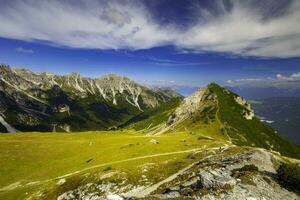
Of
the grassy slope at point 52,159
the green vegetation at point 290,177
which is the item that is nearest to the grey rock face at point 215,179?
the green vegetation at point 290,177

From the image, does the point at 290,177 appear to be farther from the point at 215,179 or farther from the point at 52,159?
the point at 52,159

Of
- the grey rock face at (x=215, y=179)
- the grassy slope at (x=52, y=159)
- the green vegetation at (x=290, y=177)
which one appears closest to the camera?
the grey rock face at (x=215, y=179)

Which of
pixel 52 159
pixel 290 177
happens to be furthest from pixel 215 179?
pixel 52 159

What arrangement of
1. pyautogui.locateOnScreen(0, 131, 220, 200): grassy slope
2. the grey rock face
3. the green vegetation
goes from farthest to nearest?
pyautogui.locateOnScreen(0, 131, 220, 200): grassy slope → the green vegetation → the grey rock face

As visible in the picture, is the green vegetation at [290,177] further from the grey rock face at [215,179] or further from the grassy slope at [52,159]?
the grassy slope at [52,159]

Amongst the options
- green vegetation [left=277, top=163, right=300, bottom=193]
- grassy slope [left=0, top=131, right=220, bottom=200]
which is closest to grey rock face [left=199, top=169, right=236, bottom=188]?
green vegetation [left=277, top=163, right=300, bottom=193]

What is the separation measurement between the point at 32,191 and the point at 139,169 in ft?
90.2

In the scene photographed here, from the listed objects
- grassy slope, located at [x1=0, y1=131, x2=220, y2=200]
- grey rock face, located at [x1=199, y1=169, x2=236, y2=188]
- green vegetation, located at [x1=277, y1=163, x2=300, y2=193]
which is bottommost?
grassy slope, located at [x1=0, y1=131, x2=220, y2=200]

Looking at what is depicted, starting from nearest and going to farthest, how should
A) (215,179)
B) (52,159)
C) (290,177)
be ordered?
(215,179) → (290,177) → (52,159)

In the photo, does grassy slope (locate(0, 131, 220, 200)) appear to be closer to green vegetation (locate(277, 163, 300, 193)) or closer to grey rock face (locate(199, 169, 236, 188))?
grey rock face (locate(199, 169, 236, 188))

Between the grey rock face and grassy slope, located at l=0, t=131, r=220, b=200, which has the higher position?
the grey rock face

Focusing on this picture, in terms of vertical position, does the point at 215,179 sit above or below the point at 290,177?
above

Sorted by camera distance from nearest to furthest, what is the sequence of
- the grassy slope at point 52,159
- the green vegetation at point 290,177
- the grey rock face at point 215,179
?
the grey rock face at point 215,179 → the green vegetation at point 290,177 → the grassy slope at point 52,159

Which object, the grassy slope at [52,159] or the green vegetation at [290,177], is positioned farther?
the grassy slope at [52,159]
